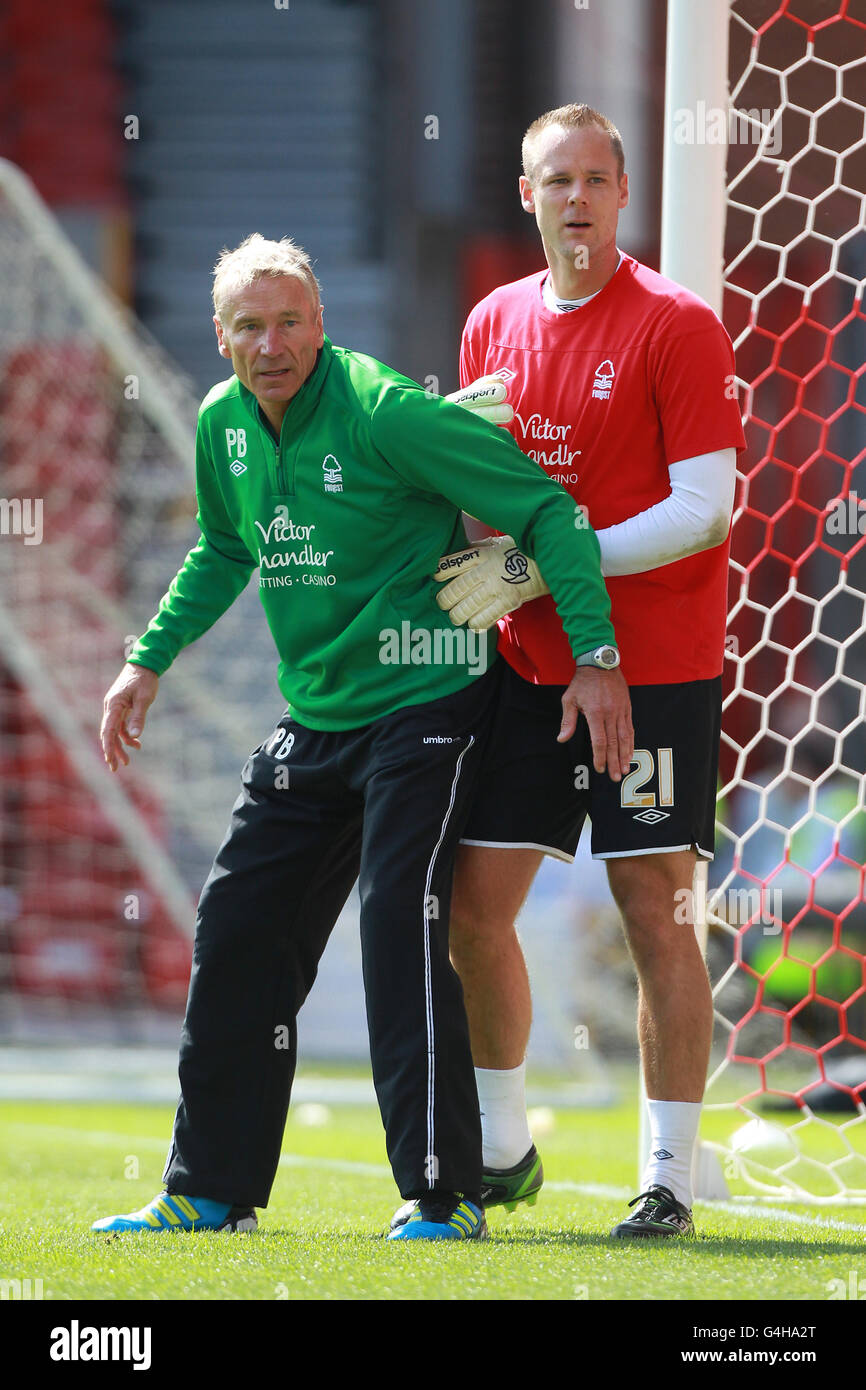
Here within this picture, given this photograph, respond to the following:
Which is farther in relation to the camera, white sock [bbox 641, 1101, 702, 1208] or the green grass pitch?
white sock [bbox 641, 1101, 702, 1208]

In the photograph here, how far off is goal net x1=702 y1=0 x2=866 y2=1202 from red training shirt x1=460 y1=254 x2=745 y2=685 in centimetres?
66

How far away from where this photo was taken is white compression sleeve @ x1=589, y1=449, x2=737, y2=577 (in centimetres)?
288

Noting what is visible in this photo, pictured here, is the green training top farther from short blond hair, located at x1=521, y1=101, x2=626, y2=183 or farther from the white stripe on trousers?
short blond hair, located at x1=521, y1=101, x2=626, y2=183

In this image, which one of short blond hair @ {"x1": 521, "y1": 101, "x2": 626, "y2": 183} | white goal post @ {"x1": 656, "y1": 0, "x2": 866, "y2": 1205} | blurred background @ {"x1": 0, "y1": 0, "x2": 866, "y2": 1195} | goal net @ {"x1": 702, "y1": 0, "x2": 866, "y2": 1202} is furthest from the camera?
blurred background @ {"x1": 0, "y1": 0, "x2": 866, "y2": 1195}

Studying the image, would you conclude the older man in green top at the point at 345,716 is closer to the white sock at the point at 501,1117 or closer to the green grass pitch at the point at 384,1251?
the green grass pitch at the point at 384,1251

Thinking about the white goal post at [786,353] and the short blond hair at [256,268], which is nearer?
the short blond hair at [256,268]

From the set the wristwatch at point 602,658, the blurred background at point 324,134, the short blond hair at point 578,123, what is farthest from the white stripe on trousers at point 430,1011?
the blurred background at point 324,134

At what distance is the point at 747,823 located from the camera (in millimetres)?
8969

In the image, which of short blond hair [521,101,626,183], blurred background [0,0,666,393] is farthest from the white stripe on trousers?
blurred background [0,0,666,393]

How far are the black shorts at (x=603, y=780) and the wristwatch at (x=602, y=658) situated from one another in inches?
9.7

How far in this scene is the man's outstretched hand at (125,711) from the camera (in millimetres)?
3146

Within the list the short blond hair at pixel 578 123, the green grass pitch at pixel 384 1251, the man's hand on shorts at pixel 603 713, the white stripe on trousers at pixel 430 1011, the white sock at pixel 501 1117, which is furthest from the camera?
the white sock at pixel 501 1117

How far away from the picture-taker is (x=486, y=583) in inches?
113

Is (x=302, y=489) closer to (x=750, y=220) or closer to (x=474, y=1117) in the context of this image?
(x=474, y=1117)
